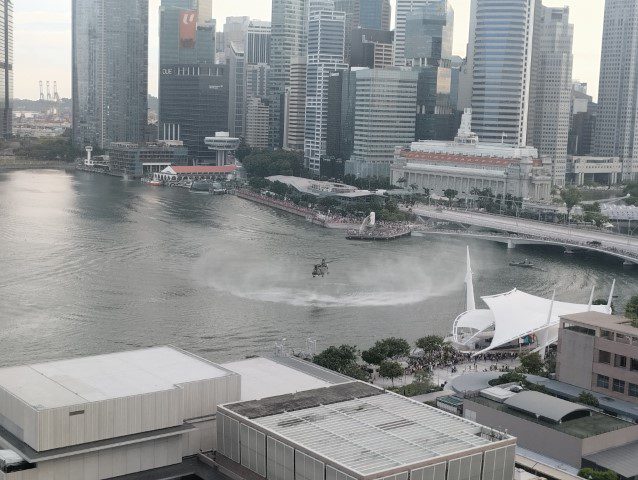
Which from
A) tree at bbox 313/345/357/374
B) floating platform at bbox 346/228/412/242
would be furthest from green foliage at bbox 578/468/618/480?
floating platform at bbox 346/228/412/242

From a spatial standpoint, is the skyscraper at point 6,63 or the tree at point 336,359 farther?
the skyscraper at point 6,63

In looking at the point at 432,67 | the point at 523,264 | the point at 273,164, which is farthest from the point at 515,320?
the point at 432,67

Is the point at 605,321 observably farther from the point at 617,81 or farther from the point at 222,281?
the point at 617,81

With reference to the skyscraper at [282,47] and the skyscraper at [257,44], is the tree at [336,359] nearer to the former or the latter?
the skyscraper at [282,47]

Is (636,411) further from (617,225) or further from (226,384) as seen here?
(617,225)

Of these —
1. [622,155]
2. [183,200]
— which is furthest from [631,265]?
[622,155]

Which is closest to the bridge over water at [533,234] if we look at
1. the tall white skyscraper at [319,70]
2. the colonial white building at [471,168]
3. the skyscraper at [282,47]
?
the colonial white building at [471,168]

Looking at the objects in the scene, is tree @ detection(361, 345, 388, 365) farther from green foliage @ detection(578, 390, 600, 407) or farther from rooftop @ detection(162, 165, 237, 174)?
rooftop @ detection(162, 165, 237, 174)
